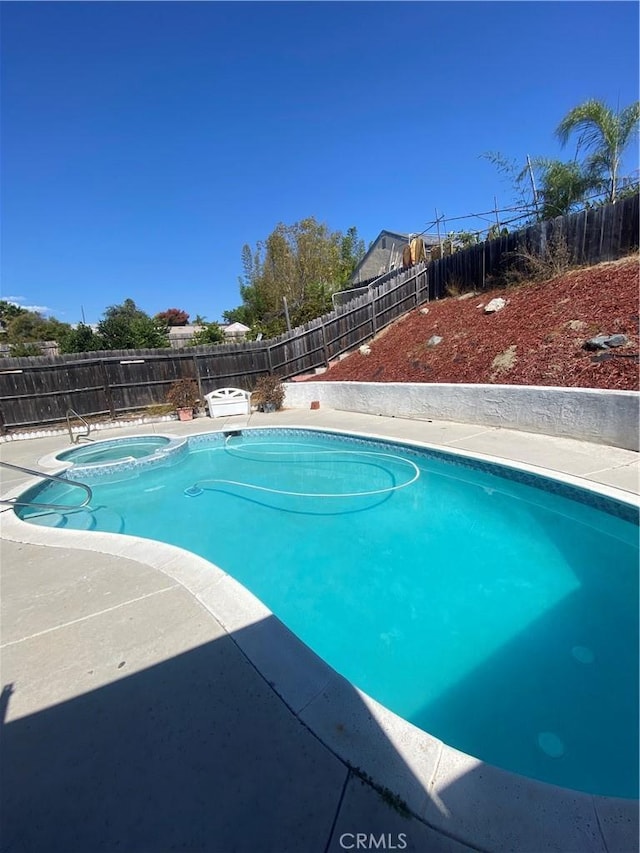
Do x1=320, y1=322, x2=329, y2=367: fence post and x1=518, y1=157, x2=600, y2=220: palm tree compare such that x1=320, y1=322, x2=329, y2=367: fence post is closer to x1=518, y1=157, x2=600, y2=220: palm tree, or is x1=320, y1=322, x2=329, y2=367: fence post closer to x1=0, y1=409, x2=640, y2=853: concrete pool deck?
x1=518, y1=157, x2=600, y2=220: palm tree

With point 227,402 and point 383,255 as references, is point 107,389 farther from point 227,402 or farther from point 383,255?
point 383,255

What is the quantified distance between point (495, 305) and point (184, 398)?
9.17 metres

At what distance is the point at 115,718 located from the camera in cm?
177

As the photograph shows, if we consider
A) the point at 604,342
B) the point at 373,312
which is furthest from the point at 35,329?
the point at 604,342

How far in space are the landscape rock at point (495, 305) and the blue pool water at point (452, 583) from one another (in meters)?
5.40

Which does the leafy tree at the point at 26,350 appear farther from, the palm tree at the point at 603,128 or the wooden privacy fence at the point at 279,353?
the palm tree at the point at 603,128

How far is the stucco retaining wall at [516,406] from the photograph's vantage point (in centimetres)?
525

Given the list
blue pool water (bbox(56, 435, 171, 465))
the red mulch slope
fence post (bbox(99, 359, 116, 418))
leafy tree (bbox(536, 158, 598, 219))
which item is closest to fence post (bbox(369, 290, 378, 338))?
the red mulch slope

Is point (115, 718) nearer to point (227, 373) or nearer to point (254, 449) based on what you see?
point (254, 449)

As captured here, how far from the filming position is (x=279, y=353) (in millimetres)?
12875

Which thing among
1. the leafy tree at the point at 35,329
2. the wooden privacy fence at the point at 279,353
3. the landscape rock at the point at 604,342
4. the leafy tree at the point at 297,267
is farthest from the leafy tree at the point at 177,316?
the landscape rock at the point at 604,342

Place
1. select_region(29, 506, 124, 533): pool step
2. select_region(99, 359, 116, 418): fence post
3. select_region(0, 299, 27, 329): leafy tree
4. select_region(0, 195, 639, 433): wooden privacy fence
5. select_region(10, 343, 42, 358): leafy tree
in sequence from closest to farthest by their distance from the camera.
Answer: select_region(29, 506, 124, 533): pool step < select_region(0, 195, 639, 433): wooden privacy fence < select_region(99, 359, 116, 418): fence post < select_region(10, 343, 42, 358): leafy tree < select_region(0, 299, 27, 329): leafy tree

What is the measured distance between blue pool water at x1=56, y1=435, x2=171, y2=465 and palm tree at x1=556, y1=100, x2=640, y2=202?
13817 millimetres

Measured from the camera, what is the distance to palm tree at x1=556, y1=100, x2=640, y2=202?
1019 centimetres
